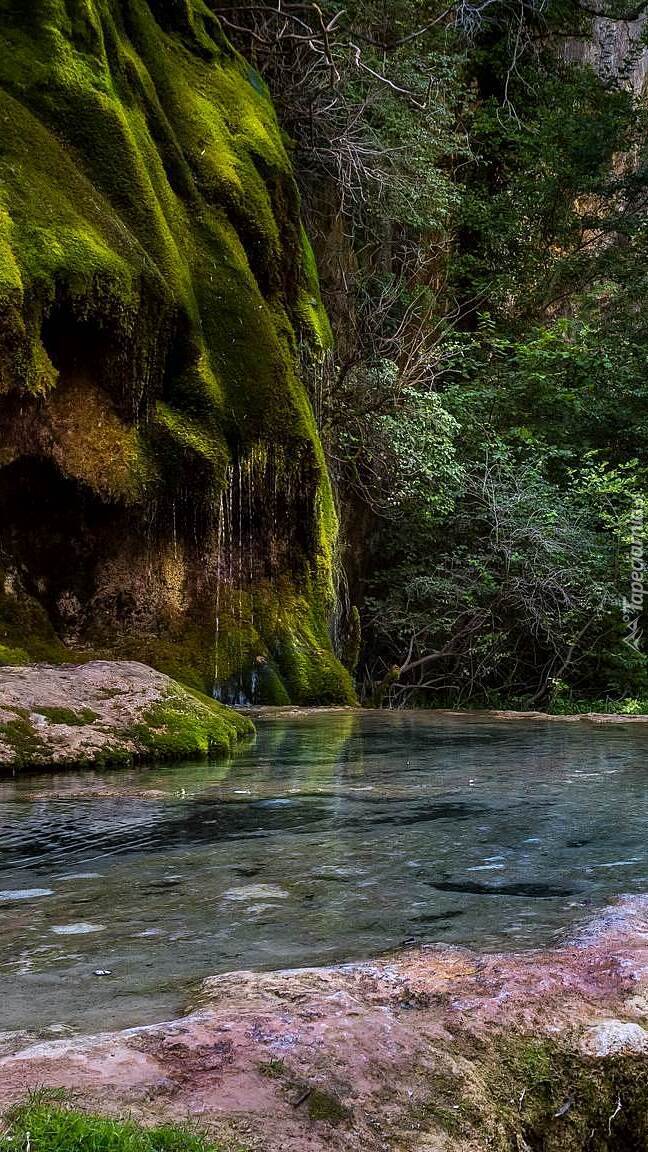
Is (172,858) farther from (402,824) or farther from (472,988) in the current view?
(472,988)

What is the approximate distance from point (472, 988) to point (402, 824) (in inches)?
76.7

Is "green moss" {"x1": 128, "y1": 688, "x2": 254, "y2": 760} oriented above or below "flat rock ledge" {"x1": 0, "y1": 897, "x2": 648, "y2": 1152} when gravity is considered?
above

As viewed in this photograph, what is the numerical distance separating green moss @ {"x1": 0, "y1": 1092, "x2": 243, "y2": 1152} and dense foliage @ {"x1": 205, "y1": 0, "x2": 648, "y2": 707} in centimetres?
1220

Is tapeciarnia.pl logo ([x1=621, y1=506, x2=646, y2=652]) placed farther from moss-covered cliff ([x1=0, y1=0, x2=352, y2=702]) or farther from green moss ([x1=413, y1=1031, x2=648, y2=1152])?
green moss ([x1=413, y1=1031, x2=648, y2=1152])

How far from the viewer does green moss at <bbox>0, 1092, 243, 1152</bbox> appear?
148 centimetres

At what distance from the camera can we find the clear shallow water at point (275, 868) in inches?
96.9

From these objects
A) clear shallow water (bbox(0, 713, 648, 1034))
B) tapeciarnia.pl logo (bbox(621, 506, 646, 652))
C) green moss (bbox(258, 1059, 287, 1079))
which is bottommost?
green moss (bbox(258, 1059, 287, 1079))

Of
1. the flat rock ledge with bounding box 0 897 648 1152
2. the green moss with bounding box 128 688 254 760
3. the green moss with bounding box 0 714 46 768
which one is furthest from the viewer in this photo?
the green moss with bounding box 128 688 254 760

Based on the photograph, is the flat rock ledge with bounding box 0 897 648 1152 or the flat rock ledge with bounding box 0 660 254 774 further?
the flat rock ledge with bounding box 0 660 254 774

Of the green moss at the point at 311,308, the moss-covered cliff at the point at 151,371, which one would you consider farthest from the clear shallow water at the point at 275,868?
the green moss at the point at 311,308

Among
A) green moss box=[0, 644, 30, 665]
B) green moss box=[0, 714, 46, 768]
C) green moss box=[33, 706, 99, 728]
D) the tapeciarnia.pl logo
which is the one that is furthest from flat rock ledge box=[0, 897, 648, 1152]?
the tapeciarnia.pl logo

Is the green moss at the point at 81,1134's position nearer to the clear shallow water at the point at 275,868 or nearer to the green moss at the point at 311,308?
the clear shallow water at the point at 275,868

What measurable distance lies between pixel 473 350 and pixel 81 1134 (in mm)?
17977

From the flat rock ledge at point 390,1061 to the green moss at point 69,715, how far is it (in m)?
3.67
